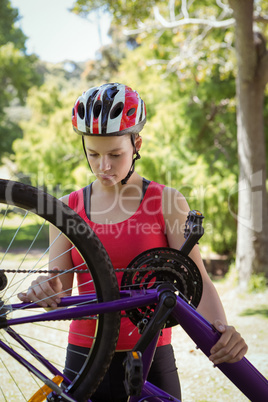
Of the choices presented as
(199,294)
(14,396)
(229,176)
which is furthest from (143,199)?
(229,176)

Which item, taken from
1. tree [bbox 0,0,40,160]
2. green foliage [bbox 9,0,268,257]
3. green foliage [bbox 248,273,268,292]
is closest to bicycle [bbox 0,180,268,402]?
green foliage [bbox 248,273,268,292]

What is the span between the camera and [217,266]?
12.8 meters

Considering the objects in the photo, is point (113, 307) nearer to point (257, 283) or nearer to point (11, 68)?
point (257, 283)

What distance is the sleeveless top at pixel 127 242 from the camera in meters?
1.84

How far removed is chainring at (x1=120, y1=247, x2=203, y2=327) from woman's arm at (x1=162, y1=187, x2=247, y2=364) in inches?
7.0

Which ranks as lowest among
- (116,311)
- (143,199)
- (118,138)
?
(116,311)

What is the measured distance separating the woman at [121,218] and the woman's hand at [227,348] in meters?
0.21

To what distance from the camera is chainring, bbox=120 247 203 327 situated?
1574mm

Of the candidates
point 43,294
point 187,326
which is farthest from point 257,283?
point 43,294

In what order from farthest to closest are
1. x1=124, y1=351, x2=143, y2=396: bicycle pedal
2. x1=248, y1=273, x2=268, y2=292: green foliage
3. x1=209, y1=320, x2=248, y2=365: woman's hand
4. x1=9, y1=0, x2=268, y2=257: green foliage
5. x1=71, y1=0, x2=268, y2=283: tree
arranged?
x1=9, y1=0, x2=268, y2=257: green foliage < x1=248, y1=273, x2=268, y2=292: green foliage < x1=71, y1=0, x2=268, y2=283: tree < x1=209, y1=320, x2=248, y2=365: woman's hand < x1=124, y1=351, x2=143, y2=396: bicycle pedal

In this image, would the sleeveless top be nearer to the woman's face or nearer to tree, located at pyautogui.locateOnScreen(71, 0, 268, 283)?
the woman's face

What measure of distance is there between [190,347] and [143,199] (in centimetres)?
397

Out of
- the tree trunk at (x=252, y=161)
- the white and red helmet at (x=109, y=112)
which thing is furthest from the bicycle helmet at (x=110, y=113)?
the tree trunk at (x=252, y=161)

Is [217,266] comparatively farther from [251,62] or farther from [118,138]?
[118,138]
